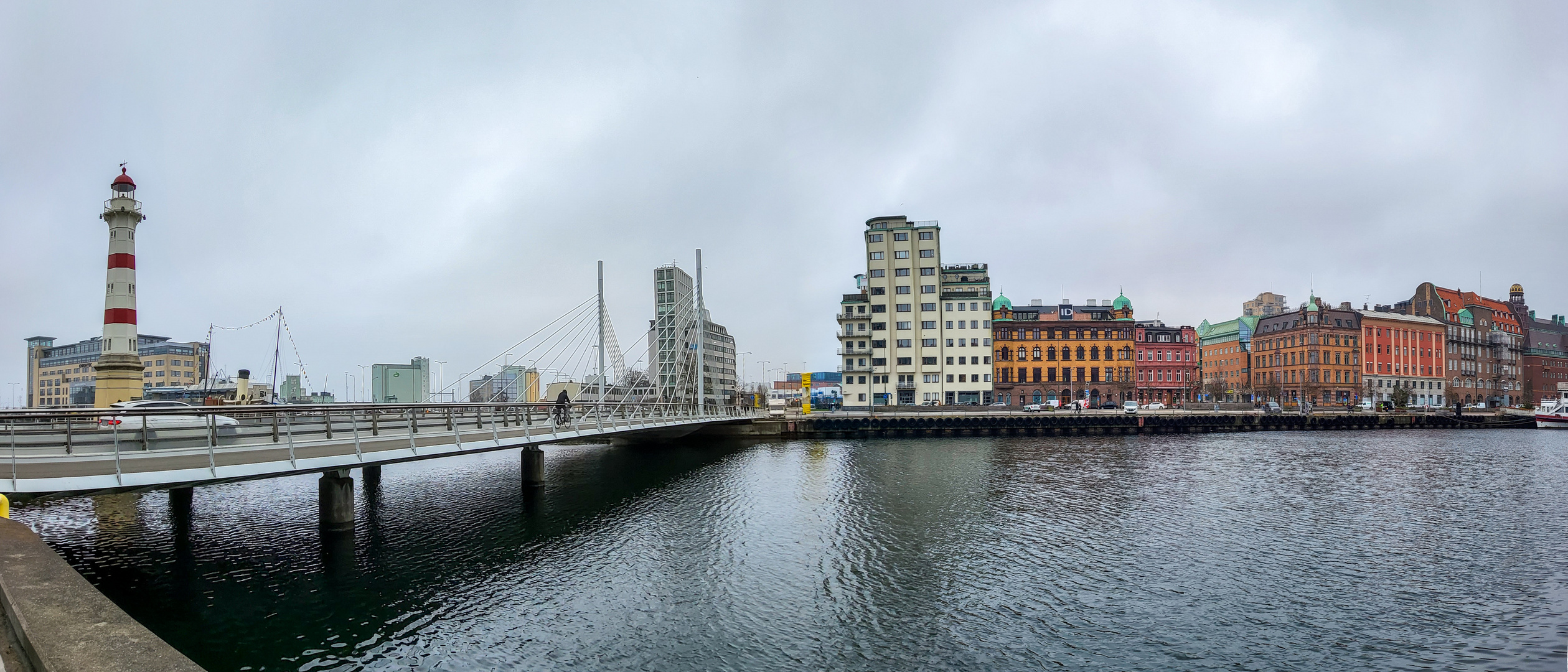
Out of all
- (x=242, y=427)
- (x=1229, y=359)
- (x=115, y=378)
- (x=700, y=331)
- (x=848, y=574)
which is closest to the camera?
(x=848, y=574)

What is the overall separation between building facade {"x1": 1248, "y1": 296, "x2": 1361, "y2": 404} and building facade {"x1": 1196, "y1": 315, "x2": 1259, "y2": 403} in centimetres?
748

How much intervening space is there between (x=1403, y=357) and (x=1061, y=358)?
70.4m

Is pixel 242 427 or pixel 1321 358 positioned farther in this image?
pixel 1321 358

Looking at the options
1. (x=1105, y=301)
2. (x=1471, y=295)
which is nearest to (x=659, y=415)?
(x=1105, y=301)

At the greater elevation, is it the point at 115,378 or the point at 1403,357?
the point at 1403,357

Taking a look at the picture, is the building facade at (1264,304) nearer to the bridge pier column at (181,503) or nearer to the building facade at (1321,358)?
the building facade at (1321,358)

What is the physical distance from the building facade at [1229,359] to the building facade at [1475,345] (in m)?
28.6

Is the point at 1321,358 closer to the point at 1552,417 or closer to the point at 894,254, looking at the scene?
the point at 1552,417

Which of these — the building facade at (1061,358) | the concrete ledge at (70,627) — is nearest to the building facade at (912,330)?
the building facade at (1061,358)

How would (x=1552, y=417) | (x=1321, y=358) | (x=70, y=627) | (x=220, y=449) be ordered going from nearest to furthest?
1. (x=70, y=627)
2. (x=220, y=449)
3. (x=1552, y=417)
4. (x=1321, y=358)

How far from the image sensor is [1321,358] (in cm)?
11856

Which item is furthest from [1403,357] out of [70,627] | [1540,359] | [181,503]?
[70,627]

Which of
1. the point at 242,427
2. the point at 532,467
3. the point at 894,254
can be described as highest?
the point at 894,254

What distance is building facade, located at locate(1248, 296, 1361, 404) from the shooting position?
119 m
